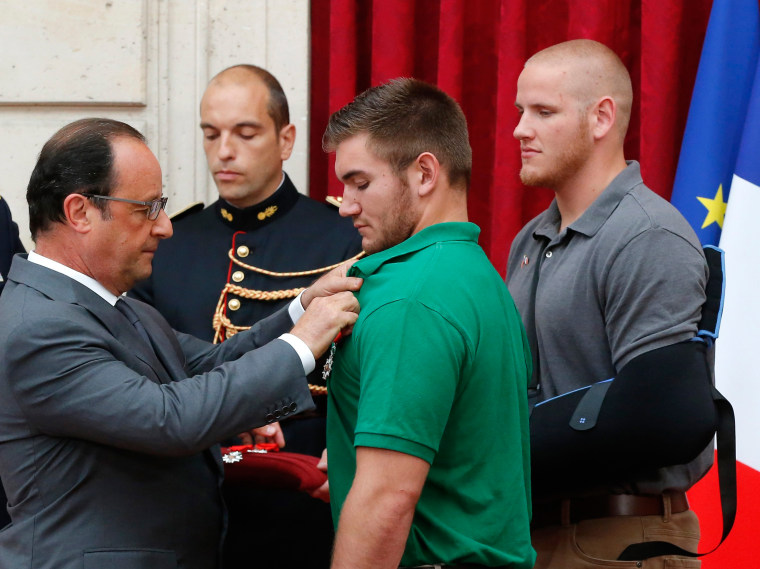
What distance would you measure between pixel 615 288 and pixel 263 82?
124cm

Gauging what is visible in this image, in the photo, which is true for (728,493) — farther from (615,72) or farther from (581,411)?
(615,72)

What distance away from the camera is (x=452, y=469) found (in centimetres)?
140

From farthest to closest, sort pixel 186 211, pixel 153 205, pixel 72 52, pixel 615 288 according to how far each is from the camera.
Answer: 1. pixel 72 52
2. pixel 186 211
3. pixel 615 288
4. pixel 153 205

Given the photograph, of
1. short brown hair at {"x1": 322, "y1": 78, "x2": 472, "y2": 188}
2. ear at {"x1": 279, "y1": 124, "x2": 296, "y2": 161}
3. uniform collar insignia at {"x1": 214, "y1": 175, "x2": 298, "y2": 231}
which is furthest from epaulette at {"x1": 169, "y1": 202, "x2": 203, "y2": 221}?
short brown hair at {"x1": 322, "y1": 78, "x2": 472, "y2": 188}

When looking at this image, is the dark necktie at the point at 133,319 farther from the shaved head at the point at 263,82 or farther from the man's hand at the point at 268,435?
the shaved head at the point at 263,82

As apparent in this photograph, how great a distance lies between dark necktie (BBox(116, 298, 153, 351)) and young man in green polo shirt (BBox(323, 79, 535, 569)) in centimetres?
44

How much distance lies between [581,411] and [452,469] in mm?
446

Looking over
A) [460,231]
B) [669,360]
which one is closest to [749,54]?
[669,360]

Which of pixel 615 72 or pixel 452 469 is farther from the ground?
pixel 615 72

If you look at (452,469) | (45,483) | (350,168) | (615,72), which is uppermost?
(615,72)

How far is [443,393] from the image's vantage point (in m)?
1.33

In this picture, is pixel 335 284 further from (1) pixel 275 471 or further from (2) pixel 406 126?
(1) pixel 275 471

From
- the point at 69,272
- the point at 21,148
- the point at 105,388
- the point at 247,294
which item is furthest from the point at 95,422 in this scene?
the point at 21,148

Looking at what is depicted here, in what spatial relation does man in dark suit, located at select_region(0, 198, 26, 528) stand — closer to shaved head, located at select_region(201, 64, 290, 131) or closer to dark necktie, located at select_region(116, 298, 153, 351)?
shaved head, located at select_region(201, 64, 290, 131)
